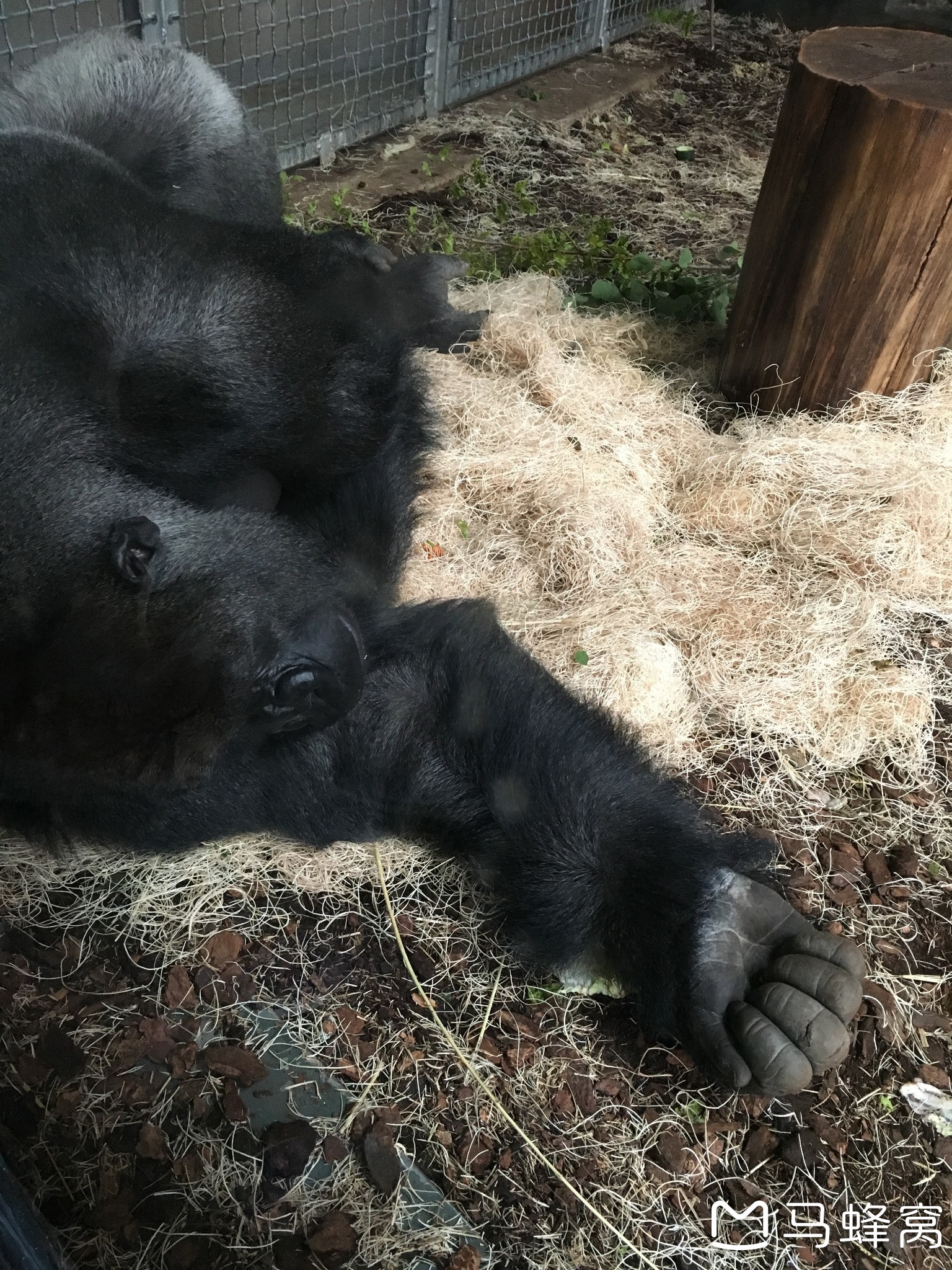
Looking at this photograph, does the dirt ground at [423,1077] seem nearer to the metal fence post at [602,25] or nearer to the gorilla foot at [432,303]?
the gorilla foot at [432,303]

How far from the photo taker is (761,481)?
11.2 feet

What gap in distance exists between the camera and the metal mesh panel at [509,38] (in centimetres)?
618

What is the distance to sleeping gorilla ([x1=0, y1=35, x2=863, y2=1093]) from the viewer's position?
1.87 meters

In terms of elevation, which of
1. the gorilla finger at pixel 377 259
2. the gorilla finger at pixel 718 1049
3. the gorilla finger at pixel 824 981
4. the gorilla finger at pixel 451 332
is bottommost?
the gorilla finger at pixel 718 1049

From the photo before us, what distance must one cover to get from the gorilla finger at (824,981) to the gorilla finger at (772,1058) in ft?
0.34

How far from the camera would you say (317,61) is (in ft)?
17.0

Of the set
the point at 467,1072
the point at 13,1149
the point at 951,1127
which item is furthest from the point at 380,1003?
the point at 951,1127

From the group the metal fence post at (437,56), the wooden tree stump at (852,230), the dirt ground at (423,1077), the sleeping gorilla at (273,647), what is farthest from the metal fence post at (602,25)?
the dirt ground at (423,1077)

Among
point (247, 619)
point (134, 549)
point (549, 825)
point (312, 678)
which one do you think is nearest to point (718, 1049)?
point (549, 825)

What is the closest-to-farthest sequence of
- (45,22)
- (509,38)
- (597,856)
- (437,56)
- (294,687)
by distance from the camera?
(294,687) → (597,856) → (45,22) → (437,56) → (509,38)

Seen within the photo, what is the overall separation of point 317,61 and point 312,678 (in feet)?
14.4

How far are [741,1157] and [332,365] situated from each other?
189 cm

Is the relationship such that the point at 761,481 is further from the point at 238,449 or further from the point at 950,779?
the point at 238,449

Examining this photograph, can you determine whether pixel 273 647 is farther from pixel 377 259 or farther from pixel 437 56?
pixel 437 56
